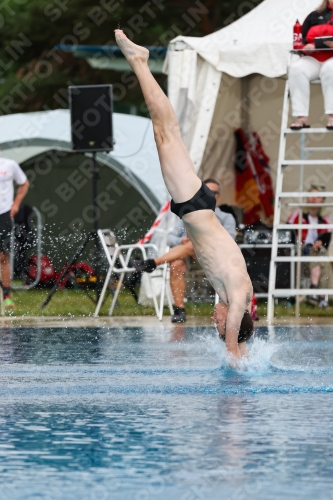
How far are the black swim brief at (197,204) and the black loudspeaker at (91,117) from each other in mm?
5922

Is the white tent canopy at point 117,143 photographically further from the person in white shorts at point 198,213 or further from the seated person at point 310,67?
the person in white shorts at point 198,213

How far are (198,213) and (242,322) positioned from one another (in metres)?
0.74

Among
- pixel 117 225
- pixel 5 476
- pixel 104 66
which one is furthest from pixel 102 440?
pixel 104 66

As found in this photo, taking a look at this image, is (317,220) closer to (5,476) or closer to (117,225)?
(117,225)

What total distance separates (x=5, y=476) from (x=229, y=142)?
11.8m

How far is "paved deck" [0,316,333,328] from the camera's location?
11000 mm

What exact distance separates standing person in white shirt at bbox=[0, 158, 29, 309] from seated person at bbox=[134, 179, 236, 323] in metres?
1.83

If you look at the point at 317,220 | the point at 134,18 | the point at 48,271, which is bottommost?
the point at 48,271

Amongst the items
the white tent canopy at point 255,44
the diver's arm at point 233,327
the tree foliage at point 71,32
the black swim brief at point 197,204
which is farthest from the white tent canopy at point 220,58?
the tree foliage at point 71,32

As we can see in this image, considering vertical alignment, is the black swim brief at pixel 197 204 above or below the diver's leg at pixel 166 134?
below

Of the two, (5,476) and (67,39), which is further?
(67,39)

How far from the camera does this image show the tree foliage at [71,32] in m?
24.0

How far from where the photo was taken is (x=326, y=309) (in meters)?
13.0

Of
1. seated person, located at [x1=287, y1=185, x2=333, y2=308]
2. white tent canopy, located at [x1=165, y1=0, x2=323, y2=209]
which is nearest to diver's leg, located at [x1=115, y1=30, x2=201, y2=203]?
white tent canopy, located at [x1=165, y1=0, x2=323, y2=209]
